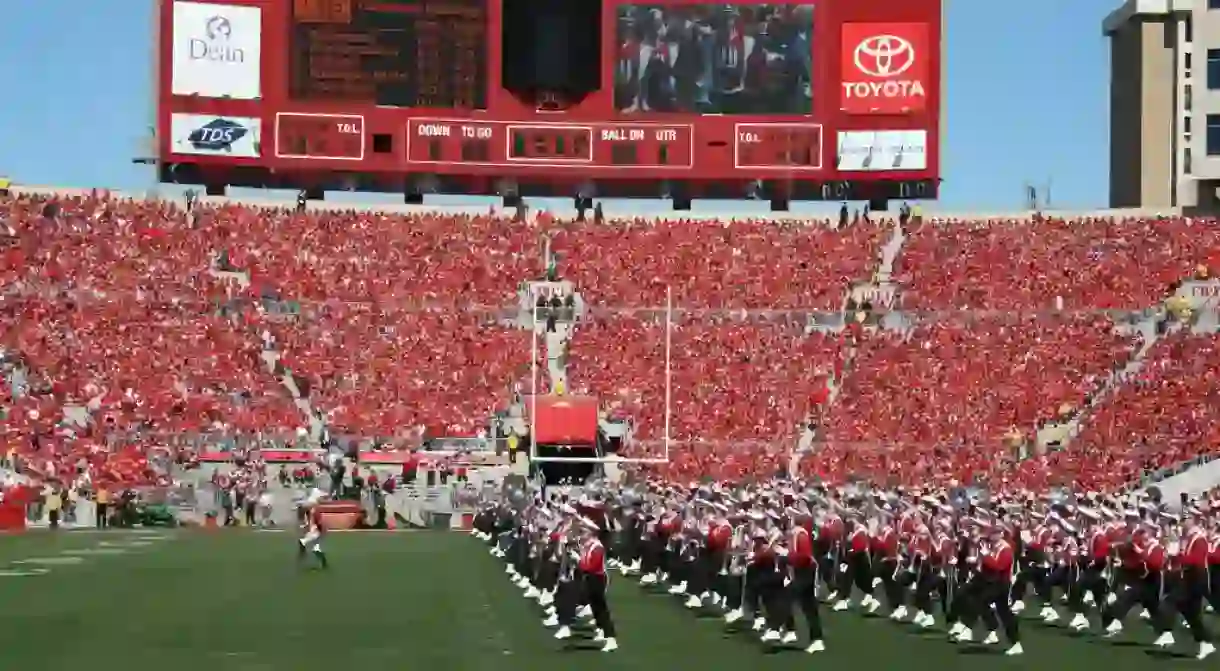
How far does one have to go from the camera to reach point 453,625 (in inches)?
854

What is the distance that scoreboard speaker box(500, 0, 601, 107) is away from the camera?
52.1 meters

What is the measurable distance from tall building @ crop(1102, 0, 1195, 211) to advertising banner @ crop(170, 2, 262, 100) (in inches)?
1022

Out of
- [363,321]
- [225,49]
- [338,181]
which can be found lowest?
[363,321]

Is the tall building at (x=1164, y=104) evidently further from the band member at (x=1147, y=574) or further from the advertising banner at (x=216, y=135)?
the band member at (x=1147, y=574)

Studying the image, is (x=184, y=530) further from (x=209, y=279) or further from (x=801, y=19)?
(x=801, y=19)

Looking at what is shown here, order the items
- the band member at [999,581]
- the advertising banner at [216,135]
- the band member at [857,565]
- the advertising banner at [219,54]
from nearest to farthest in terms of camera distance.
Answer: the band member at [999,581] < the band member at [857,565] < the advertising banner at [219,54] < the advertising banner at [216,135]

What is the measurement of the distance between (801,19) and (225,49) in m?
15.0

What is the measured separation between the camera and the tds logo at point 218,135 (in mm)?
50906

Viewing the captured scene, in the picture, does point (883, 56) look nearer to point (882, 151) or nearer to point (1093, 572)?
point (882, 151)

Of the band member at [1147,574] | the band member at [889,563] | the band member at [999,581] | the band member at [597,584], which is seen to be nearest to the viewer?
the band member at [597,584]

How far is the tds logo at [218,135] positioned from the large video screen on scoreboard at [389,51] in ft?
5.59

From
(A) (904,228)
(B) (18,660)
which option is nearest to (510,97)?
(A) (904,228)

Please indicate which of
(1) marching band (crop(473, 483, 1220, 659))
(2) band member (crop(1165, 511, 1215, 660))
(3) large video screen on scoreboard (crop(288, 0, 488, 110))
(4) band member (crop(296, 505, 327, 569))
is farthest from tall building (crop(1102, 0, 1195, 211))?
(2) band member (crop(1165, 511, 1215, 660))

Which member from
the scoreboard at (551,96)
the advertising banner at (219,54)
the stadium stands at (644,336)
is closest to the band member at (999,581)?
the stadium stands at (644,336)
